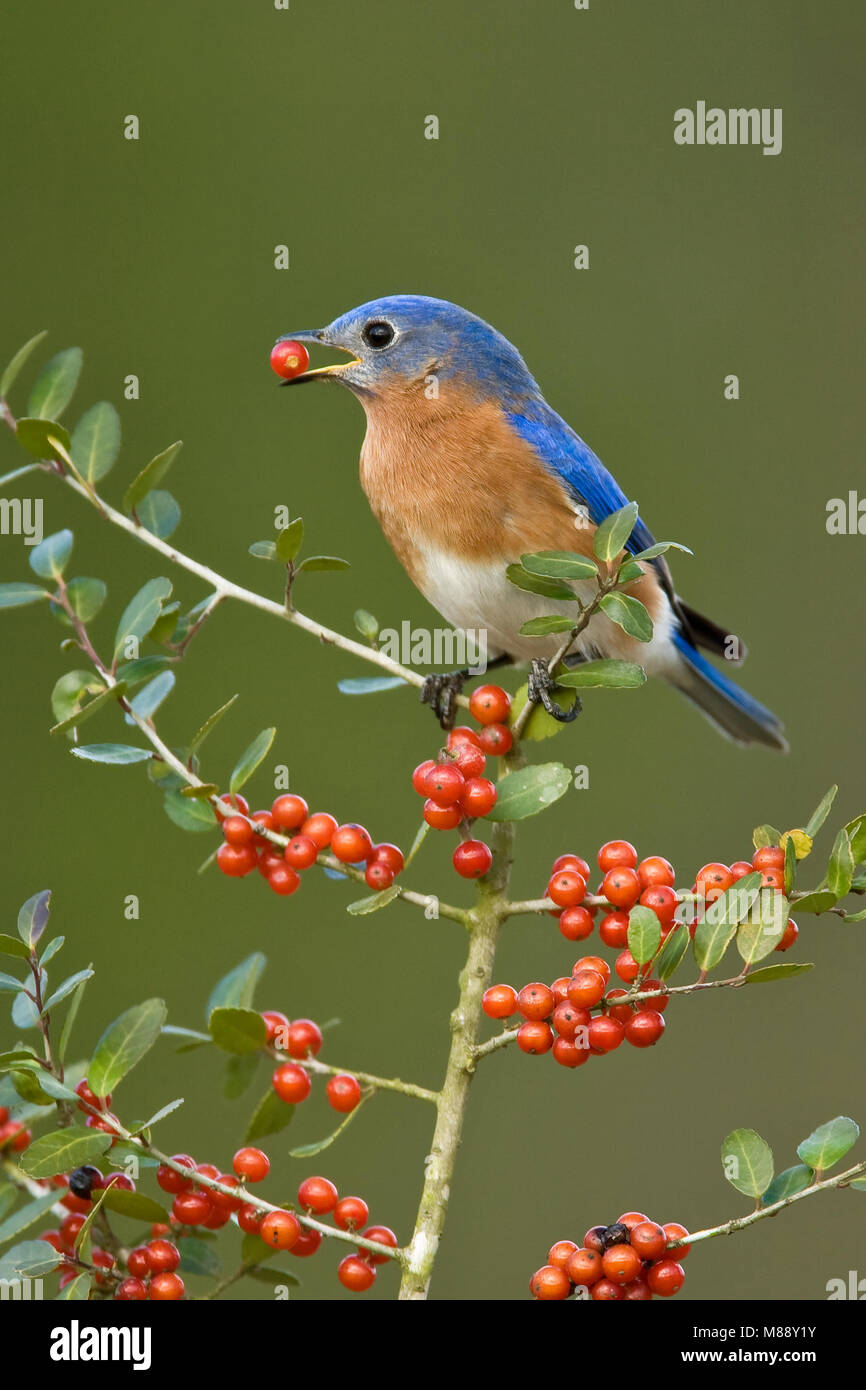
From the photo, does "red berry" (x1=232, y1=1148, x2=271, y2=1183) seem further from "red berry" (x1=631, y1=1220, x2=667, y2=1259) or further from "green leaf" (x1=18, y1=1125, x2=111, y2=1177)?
"red berry" (x1=631, y1=1220, x2=667, y2=1259)

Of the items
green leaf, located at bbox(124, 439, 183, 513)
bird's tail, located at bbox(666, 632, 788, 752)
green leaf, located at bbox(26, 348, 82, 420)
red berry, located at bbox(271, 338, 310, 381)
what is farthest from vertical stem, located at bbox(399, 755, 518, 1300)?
bird's tail, located at bbox(666, 632, 788, 752)

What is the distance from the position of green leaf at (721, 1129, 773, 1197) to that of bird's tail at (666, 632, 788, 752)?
5.42ft

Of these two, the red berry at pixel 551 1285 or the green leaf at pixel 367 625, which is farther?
the green leaf at pixel 367 625

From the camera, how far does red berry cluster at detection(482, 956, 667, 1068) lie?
1217 mm

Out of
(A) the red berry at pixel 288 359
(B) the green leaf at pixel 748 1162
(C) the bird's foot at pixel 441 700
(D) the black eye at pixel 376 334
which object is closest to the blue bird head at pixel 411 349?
(D) the black eye at pixel 376 334

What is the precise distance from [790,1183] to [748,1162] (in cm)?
5

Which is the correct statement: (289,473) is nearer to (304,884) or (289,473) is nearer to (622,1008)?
(304,884)

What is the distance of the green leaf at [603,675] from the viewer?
4.28 feet

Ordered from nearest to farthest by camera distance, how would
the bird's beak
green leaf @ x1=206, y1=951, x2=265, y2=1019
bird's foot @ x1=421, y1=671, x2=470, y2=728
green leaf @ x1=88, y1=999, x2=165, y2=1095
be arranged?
green leaf @ x1=88, y1=999, x2=165, y2=1095, green leaf @ x1=206, y1=951, x2=265, y2=1019, bird's foot @ x1=421, y1=671, x2=470, y2=728, the bird's beak

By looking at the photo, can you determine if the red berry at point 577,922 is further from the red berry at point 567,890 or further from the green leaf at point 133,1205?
the green leaf at point 133,1205

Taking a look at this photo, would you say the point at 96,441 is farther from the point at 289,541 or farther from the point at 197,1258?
the point at 197,1258

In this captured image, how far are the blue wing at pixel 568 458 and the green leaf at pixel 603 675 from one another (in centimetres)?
97

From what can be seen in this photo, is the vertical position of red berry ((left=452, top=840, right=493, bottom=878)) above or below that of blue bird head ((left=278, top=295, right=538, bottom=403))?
below

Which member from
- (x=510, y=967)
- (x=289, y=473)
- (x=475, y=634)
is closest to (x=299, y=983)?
(x=510, y=967)
